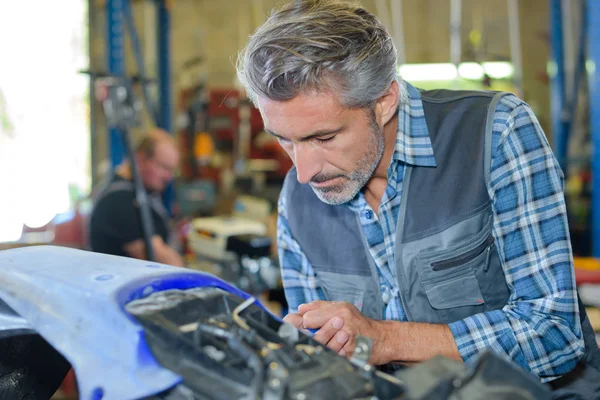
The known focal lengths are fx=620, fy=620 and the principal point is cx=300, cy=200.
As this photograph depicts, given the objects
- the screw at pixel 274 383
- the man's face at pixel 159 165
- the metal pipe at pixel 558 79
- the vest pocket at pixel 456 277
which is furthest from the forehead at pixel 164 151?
the screw at pixel 274 383

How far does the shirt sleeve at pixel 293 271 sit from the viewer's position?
1340mm

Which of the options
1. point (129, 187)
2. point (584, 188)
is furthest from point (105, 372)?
point (584, 188)

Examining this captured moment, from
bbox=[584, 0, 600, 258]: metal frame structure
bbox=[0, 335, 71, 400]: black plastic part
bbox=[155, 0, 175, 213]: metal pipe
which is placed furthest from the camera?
bbox=[155, 0, 175, 213]: metal pipe

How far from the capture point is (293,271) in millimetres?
1358

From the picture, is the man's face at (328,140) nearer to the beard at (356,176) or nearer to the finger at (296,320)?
the beard at (356,176)

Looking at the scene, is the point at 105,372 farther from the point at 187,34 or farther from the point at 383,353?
the point at 187,34

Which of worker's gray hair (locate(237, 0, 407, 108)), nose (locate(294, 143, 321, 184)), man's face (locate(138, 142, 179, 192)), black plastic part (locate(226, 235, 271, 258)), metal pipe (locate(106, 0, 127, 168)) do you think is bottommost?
black plastic part (locate(226, 235, 271, 258))

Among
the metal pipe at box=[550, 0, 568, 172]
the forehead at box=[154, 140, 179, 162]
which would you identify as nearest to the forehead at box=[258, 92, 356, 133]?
the forehead at box=[154, 140, 179, 162]

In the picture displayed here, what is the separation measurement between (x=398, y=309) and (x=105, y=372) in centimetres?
67

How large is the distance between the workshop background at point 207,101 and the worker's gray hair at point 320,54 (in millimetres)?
1220

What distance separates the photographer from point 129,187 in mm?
3412

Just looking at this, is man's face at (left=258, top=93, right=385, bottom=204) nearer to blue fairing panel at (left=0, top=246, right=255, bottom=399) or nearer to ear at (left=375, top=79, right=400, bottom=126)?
ear at (left=375, top=79, right=400, bottom=126)

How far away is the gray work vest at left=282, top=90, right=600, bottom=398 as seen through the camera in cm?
114

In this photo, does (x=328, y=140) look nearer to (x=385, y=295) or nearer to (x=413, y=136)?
(x=413, y=136)
